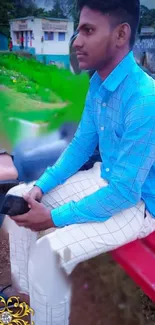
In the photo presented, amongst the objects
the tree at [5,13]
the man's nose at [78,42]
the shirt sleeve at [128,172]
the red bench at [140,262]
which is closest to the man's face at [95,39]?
the man's nose at [78,42]

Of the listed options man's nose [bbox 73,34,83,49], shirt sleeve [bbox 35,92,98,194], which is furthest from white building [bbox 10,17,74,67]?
man's nose [bbox 73,34,83,49]

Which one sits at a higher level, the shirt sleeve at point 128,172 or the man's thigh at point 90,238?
the shirt sleeve at point 128,172

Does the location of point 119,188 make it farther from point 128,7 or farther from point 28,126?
point 28,126

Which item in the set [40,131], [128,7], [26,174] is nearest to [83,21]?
[128,7]

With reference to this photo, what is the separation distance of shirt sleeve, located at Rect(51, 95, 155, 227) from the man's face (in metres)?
0.19

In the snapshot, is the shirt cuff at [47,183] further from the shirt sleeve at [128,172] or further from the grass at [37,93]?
the grass at [37,93]

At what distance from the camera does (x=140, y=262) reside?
120 cm

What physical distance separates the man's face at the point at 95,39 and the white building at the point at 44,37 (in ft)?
6.92

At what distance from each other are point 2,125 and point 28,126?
355mm

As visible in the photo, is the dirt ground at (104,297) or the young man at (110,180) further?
the dirt ground at (104,297)

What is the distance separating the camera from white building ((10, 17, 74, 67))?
3227 millimetres

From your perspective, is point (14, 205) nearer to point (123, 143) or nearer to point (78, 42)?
point (123, 143)

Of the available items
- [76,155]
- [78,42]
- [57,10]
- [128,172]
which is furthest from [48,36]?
[128,172]

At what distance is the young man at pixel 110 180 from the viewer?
1071mm
